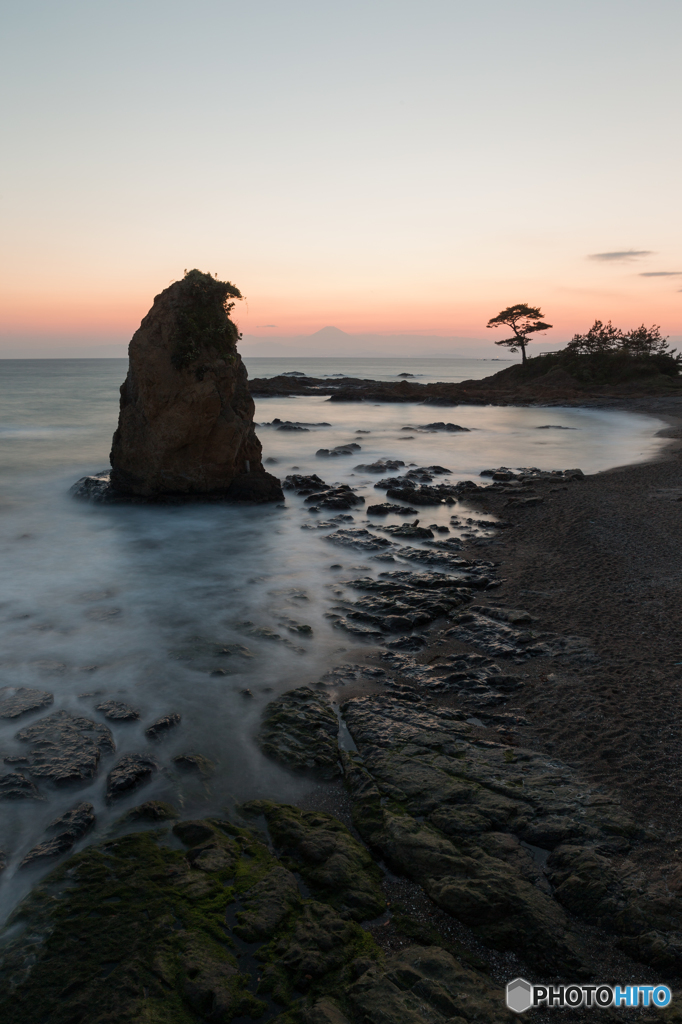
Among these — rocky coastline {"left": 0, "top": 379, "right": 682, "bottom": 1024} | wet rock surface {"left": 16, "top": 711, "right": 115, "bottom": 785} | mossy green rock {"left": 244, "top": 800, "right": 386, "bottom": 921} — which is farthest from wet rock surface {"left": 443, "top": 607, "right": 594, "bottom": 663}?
wet rock surface {"left": 16, "top": 711, "right": 115, "bottom": 785}

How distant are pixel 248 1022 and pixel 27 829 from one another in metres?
2.95

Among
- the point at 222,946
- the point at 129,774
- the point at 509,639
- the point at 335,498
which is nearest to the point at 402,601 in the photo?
the point at 509,639

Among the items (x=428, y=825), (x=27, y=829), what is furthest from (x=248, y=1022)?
(x=27, y=829)

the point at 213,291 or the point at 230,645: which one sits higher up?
the point at 213,291

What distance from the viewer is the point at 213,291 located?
17625 millimetres

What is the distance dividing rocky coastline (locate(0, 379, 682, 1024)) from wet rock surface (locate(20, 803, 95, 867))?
0.02m

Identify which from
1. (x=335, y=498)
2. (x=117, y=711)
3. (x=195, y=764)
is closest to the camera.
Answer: (x=195, y=764)

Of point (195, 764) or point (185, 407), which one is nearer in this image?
point (195, 764)

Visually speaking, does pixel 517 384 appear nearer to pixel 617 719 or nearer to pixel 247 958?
pixel 617 719

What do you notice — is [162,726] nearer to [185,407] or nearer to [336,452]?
[185,407]

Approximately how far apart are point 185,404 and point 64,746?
12.6 meters

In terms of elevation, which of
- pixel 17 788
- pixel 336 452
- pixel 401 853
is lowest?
pixel 401 853

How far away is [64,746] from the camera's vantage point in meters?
6.50

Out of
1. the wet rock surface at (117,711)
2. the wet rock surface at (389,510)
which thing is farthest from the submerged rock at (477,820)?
the wet rock surface at (389,510)
